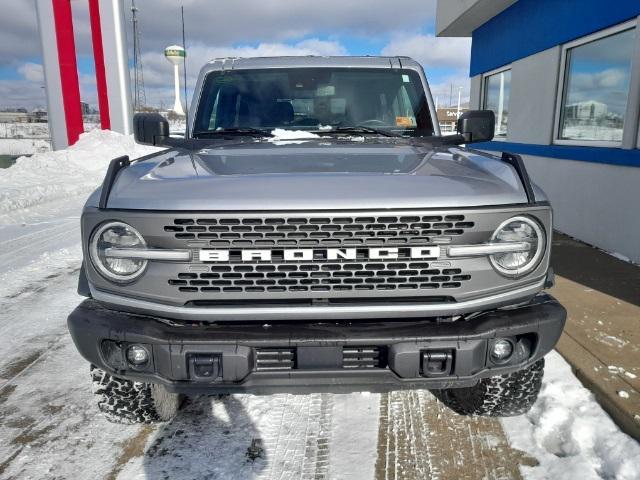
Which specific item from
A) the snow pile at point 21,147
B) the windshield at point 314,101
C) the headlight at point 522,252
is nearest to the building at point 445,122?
the windshield at point 314,101

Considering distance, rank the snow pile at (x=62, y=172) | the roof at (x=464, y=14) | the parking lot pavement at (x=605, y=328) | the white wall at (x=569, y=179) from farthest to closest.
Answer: the roof at (x=464, y=14)
the snow pile at (x=62, y=172)
the white wall at (x=569, y=179)
the parking lot pavement at (x=605, y=328)

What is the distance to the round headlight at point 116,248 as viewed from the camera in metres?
2.02

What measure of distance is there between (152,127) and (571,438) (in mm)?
2993

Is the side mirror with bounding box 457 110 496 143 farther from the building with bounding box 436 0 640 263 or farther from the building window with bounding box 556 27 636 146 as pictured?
the building window with bounding box 556 27 636 146

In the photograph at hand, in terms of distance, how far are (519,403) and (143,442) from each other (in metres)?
1.91

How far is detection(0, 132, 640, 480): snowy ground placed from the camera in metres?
2.32

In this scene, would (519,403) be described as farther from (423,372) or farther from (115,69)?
(115,69)

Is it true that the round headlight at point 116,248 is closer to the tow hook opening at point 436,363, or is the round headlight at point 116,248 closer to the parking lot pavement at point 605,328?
the tow hook opening at point 436,363

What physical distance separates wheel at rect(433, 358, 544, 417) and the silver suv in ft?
1.22

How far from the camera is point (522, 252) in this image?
2107 mm

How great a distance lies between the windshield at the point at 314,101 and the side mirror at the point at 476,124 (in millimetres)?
231

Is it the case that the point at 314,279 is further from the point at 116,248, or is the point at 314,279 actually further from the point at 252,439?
the point at 252,439

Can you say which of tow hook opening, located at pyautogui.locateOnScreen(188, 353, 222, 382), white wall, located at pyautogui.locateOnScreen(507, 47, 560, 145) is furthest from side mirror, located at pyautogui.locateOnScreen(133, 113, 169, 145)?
white wall, located at pyautogui.locateOnScreen(507, 47, 560, 145)

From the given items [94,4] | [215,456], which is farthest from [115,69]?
[215,456]
